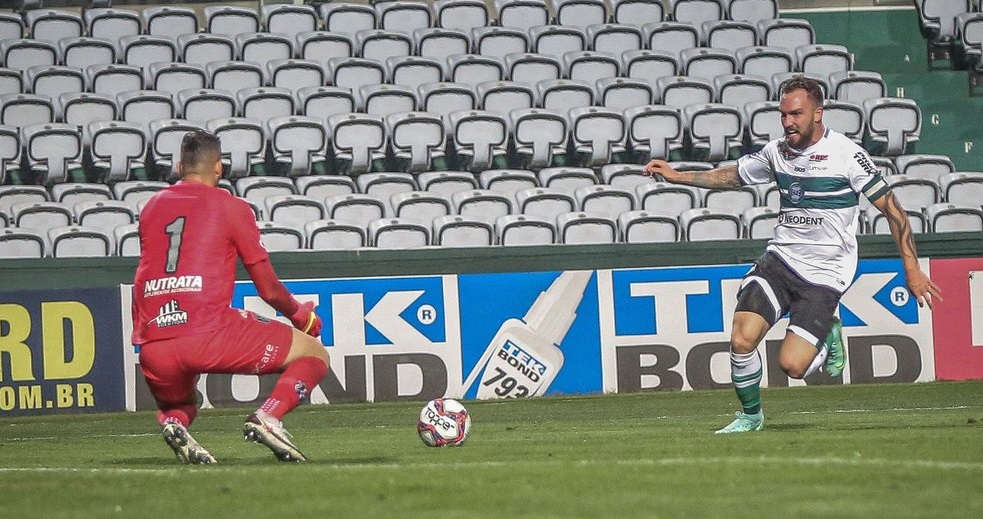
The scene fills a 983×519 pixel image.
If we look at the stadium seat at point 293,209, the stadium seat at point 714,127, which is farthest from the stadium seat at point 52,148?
the stadium seat at point 714,127

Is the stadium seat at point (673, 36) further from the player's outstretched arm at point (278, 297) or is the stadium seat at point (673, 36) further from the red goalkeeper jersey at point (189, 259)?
the red goalkeeper jersey at point (189, 259)

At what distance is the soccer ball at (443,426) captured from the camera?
820cm

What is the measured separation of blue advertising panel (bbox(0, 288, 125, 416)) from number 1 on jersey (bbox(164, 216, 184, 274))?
21.7 ft

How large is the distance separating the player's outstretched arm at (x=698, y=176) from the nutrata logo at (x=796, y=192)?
0.40m

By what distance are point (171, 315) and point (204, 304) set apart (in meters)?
0.17

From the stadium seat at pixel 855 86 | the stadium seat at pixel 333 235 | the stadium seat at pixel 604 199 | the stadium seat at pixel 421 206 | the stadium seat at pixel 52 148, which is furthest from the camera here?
the stadium seat at pixel 855 86

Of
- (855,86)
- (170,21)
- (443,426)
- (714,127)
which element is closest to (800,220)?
(443,426)

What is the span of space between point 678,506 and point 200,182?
3.26 meters

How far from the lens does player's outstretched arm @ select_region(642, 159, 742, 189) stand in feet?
29.3

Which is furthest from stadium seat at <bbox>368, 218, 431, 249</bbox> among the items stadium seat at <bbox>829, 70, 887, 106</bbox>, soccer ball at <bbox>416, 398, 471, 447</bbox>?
stadium seat at <bbox>829, 70, 887, 106</bbox>

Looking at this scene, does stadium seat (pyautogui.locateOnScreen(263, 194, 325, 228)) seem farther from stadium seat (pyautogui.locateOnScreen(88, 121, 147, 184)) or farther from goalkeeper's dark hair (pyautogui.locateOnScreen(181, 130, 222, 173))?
goalkeeper's dark hair (pyautogui.locateOnScreen(181, 130, 222, 173))

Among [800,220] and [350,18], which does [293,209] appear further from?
[800,220]

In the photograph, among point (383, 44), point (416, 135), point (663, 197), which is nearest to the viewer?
point (663, 197)

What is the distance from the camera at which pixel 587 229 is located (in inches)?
583
